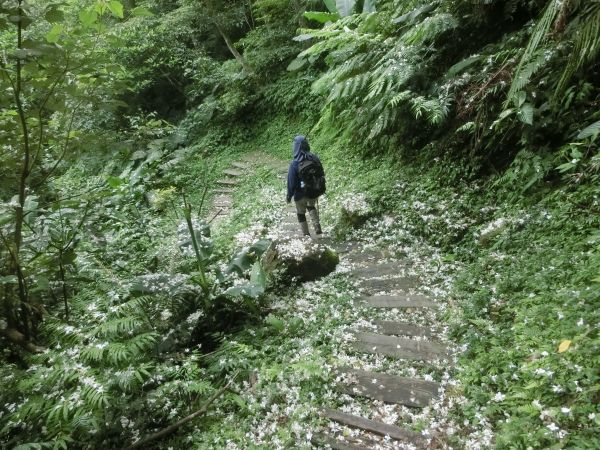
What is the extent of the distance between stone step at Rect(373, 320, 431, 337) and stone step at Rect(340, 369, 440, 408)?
2.08 ft

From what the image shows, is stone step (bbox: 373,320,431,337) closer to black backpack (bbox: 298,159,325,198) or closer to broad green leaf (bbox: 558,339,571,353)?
broad green leaf (bbox: 558,339,571,353)

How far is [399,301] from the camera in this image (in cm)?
486

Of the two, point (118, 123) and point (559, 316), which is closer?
point (559, 316)

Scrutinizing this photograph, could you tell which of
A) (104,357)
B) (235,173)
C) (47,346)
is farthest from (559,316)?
(235,173)

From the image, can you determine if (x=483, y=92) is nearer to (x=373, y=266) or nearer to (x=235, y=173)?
(x=373, y=266)

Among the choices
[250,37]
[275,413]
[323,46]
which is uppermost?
[250,37]

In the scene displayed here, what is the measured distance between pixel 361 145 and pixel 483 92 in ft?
12.2

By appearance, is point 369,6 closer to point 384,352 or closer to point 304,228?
point 304,228

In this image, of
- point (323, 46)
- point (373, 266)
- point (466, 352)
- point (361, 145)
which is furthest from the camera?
point (361, 145)

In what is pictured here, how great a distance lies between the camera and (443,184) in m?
6.11

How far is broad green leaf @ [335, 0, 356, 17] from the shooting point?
28.1 ft

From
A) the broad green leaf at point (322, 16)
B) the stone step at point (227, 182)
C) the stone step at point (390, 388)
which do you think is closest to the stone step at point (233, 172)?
the stone step at point (227, 182)

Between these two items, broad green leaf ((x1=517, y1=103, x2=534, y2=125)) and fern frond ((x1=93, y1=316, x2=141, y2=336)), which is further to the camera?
broad green leaf ((x1=517, y1=103, x2=534, y2=125))

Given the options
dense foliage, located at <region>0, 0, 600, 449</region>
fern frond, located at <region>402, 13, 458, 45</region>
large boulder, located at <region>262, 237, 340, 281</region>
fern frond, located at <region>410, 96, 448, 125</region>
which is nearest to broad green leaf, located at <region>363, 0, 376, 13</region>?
dense foliage, located at <region>0, 0, 600, 449</region>
